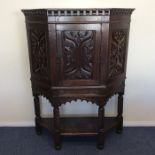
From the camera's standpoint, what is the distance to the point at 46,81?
1.86 metres

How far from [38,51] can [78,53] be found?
38 centimetres

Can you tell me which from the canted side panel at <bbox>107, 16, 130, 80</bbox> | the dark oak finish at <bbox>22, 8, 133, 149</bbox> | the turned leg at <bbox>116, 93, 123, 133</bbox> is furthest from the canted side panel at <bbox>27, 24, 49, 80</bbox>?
the turned leg at <bbox>116, 93, 123, 133</bbox>

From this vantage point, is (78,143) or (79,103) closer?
(78,143)

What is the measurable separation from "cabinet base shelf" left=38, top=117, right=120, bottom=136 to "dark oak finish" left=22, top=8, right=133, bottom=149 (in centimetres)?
4

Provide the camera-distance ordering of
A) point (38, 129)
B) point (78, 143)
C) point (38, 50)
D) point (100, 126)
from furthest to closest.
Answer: point (38, 129) < point (78, 143) < point (100, 126) < point (38, 50)

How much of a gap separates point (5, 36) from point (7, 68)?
0.34 m

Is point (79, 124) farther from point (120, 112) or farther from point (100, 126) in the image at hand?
point (120, 112)

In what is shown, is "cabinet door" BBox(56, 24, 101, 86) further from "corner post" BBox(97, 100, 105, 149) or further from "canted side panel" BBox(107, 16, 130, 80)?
"corner post" BBox(97, 100, 105, 149)

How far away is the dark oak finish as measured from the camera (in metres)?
1.62

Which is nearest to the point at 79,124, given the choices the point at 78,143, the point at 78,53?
the point at 78,143

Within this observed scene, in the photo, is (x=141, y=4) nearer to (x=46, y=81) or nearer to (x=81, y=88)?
(x=81, y=88)

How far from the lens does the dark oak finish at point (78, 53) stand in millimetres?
1623

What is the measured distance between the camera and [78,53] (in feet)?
5.67

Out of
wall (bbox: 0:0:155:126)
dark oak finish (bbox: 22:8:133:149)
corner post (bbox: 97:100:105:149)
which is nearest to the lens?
dark oak finish (bbox: 22:8:133:149)
